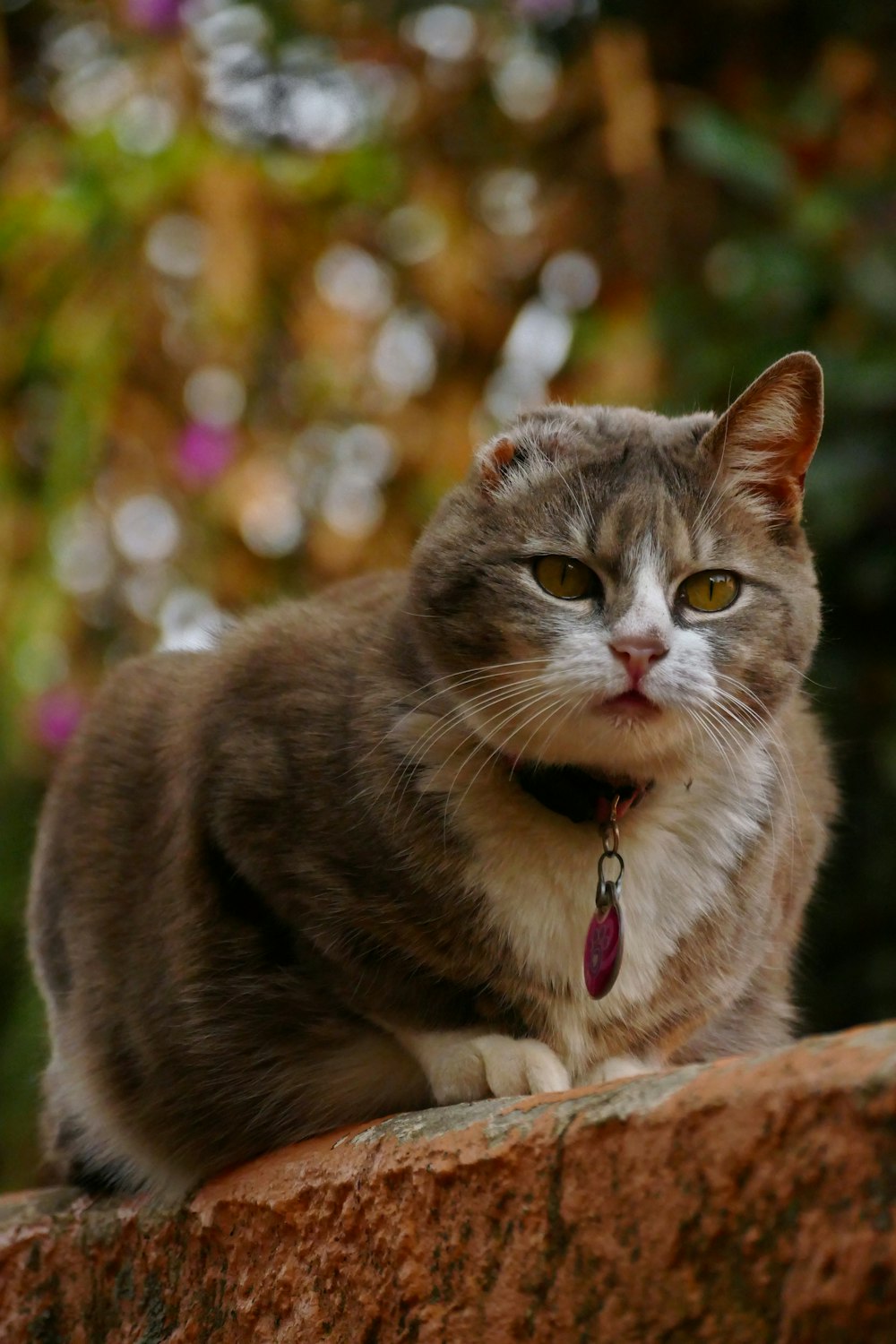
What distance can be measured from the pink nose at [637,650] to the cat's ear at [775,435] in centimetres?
31

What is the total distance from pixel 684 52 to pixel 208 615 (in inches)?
83.6

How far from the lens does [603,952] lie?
165 centimetres

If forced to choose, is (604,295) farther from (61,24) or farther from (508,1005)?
(508,1005)

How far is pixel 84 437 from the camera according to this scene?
13.1 feet

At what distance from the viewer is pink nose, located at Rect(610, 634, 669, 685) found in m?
1.59

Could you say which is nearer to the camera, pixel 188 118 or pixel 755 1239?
pixel 755 1239

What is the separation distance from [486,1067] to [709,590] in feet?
1.87

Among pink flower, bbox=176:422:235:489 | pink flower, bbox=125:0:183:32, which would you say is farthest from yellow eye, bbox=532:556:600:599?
pink flower, bbox=125:0:183:32

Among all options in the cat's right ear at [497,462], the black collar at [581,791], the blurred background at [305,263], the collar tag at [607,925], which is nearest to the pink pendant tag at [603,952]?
the collar tag at [607,925]

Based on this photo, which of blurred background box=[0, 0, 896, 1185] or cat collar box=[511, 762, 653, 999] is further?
blurred background box=[0, 0, 896, 1185]

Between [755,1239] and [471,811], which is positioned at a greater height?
[471,811]

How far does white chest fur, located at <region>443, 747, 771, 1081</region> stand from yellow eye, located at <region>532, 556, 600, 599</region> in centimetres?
22

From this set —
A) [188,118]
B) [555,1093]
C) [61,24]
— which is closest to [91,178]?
[188,118]

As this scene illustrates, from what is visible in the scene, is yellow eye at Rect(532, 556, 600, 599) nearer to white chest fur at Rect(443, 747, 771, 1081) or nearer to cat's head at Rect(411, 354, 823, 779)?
cat's head at Rect(411, 354, 823, 779)
